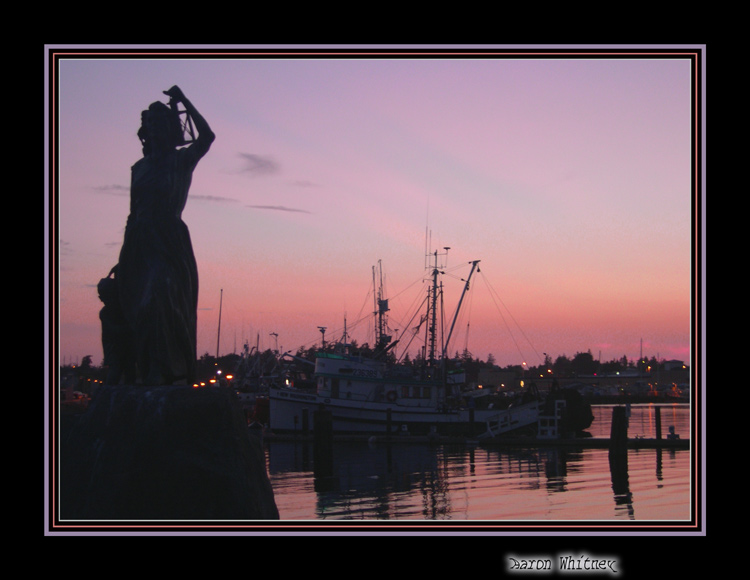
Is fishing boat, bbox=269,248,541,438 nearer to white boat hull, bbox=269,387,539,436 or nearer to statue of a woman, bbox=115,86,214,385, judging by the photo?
white boat hull, bbox=269,387,539,436

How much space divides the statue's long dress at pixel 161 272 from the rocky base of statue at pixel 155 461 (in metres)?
0.47

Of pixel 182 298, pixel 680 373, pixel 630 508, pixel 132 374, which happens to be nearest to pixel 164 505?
pixel 132 374

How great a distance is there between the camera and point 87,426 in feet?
29.3

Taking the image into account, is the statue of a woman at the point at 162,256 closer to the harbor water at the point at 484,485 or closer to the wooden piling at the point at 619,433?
the harbor water at the point at 484,485

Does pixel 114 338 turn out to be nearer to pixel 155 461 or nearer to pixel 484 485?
pixel 155 461

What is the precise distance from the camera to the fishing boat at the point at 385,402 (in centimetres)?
4138

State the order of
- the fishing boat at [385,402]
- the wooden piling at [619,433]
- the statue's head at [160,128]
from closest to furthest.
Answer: the statue's head at [160,128]
the wooden piling at [619,433]
the fishing boat at [385,402]

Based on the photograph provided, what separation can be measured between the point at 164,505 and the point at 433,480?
49.9 feet

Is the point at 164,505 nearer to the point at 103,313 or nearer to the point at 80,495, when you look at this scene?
the point at 80,495

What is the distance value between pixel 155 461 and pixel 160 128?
3.73 m

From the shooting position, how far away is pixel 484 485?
71.2 ft

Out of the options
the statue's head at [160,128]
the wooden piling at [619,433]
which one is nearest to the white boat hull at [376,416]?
the wooden piling at [619,433]

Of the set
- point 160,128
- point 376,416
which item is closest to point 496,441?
point 376,416
